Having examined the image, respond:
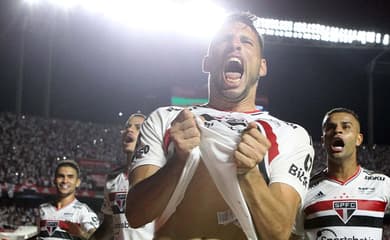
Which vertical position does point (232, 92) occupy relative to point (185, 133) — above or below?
above

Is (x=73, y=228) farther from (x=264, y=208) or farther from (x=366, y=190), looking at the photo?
(x=264, y=208)

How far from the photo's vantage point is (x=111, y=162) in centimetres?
1764

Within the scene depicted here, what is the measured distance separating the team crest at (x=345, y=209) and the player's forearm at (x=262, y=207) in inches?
107

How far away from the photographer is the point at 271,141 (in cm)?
221

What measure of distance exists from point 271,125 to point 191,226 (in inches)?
18.3

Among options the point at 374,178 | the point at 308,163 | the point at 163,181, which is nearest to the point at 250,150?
the point at 163,181

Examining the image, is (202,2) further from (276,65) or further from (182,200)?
(182,200)

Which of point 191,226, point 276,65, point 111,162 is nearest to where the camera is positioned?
point 191,226

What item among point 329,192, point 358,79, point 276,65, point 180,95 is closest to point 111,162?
point 180,95

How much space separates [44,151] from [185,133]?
15808 millimetres

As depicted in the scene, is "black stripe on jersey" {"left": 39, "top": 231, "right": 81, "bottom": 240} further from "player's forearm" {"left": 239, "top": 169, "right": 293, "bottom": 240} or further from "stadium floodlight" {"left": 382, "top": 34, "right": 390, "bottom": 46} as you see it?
"stadium floodlight" {"left": 382, "top": 34, "right": 390, "bottom": 46}

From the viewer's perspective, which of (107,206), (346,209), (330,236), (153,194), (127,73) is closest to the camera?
(153,194)

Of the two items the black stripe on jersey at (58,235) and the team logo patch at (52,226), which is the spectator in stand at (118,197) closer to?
the black stripe on jersey at (58,235)

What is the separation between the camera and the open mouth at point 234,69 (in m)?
2.29
